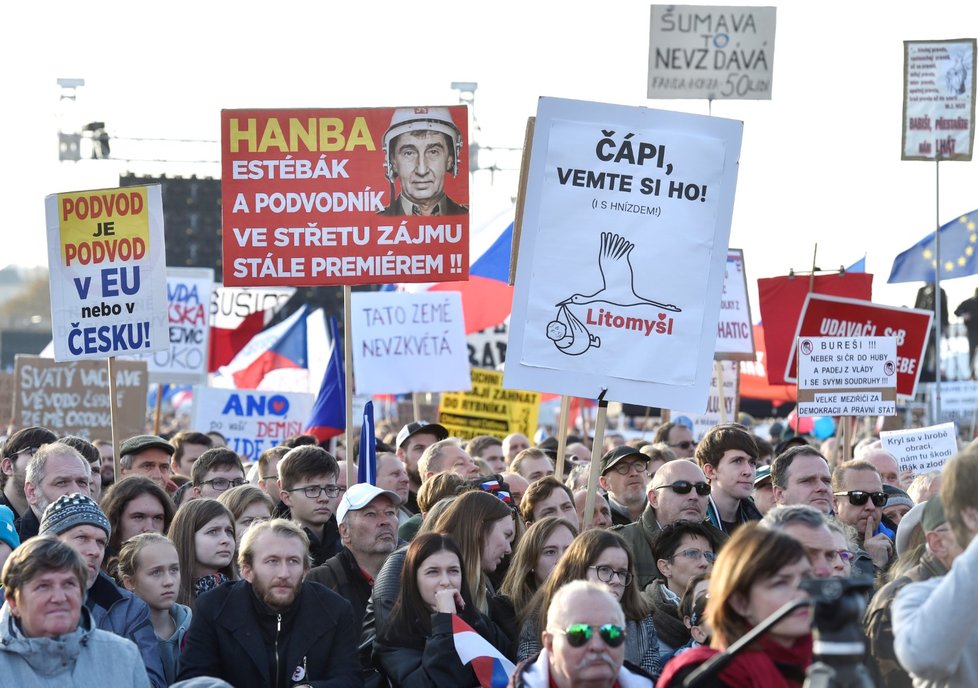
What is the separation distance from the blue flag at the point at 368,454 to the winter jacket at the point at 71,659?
3003mm

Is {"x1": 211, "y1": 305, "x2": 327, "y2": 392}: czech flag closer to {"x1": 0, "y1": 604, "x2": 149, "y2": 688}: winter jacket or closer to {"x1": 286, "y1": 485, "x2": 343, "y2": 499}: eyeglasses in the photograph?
{"x1": 286, "y1": 485, "x2": 343, "y2": 499}: eyeglasses

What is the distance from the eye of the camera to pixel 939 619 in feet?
11.6

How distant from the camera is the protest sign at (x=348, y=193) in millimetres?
8625

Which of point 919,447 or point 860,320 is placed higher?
point 860,320

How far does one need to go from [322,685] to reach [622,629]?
1733mm

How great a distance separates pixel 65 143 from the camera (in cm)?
3098

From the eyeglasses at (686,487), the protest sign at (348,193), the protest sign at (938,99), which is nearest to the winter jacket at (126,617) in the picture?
the eyeglasses at (686,487)

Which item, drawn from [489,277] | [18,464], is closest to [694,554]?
[18,464]

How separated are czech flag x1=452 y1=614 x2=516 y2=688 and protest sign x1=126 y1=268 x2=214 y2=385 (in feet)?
39.6

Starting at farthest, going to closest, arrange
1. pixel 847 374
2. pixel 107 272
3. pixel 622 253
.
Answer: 1. pixel 847 374
2. pixel 107 272
3. pixel 622 253

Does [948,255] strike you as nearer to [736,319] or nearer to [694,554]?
[736,319]

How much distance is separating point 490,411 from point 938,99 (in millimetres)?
5420

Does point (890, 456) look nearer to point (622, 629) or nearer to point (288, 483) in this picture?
point (288, 483)

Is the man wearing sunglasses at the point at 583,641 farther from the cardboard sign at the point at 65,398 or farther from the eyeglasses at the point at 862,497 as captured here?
the cardboard sign at the point at 65,398
